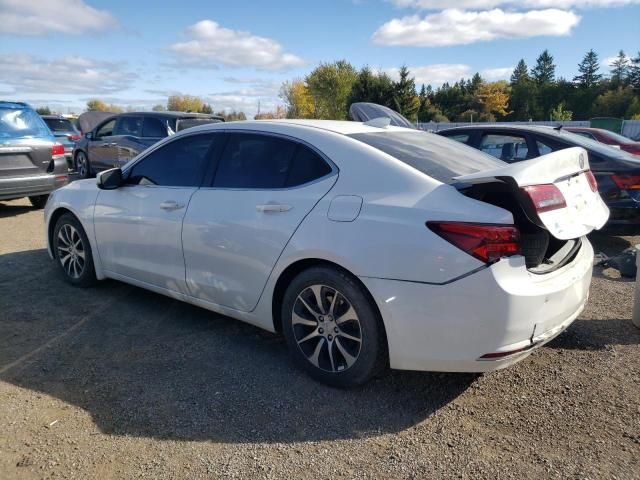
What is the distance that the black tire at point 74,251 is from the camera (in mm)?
4789

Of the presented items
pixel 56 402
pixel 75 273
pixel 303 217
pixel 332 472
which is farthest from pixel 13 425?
pixel 75 273

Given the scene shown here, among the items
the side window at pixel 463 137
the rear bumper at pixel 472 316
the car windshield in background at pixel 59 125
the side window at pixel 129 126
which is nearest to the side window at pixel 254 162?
the rear bumper at pixel 472 316

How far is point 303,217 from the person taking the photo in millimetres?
3117

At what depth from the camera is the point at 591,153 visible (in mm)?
6422

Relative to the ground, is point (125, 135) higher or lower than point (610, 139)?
higher

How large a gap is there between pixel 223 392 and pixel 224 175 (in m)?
1.53

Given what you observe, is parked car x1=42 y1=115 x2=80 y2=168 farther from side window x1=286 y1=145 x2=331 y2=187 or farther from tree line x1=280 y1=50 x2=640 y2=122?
tree line x1=280 y1=50 x2=640 y2=122

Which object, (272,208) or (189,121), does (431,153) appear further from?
(189,121)

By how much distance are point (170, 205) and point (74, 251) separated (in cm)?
159

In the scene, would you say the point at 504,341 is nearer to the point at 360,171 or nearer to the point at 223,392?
the point at 360,171

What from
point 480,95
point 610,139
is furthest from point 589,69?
point 610,139

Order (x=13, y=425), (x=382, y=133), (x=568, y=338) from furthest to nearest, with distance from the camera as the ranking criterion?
(x=568, y=338) < (x=382, y=133) < (x=13, y=425)

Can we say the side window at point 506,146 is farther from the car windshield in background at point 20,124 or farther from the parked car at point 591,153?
the car windshield in background at point 20,124

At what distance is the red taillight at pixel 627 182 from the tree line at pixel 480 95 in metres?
51.4
